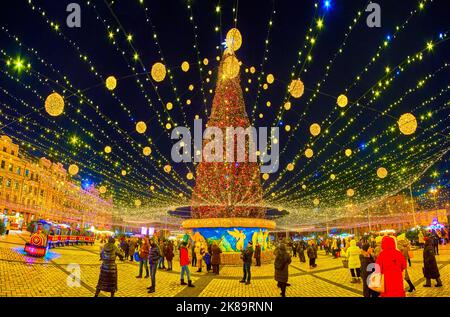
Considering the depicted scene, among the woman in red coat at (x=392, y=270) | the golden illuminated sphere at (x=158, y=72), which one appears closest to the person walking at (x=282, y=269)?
the woman in red coat at (x=392, y=270)

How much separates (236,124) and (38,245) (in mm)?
14067

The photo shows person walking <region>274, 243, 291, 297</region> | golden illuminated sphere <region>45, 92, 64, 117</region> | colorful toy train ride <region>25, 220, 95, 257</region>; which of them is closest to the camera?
person walking <region>274, 243, 291, 297</region>

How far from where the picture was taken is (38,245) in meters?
15.4

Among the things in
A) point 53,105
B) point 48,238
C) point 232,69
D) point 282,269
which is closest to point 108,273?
point 282,269

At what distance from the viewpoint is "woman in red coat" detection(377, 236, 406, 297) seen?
18.7ft

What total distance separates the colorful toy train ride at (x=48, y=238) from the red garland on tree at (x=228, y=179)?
955 centimetres

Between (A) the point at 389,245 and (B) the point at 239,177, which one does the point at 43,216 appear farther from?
(A) the point at 389,245

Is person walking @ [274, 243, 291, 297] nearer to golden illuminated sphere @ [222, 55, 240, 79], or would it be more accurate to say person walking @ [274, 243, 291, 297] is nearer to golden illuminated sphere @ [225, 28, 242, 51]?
golden illuminated sphere @ [225, 28, 242, 51]

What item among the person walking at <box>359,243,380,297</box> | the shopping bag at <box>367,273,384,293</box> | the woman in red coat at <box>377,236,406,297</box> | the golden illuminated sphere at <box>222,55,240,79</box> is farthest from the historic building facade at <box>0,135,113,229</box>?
the woman in red coat at <box>377,236,406,297</box>

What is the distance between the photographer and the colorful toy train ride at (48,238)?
15383 mm

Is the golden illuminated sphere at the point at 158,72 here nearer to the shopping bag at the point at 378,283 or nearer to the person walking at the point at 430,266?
the shopping bag at the point at 378,283

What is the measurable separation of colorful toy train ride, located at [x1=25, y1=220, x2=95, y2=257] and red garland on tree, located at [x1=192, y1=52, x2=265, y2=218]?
9553 millimetres

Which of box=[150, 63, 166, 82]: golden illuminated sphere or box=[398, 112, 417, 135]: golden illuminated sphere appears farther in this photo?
box=[398, 112, 417, 135]: golden illuminated sphere
